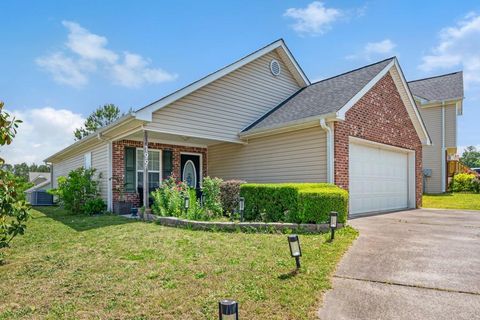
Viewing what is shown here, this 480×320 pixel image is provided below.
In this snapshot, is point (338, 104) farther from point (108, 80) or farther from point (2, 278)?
point (108, 80)

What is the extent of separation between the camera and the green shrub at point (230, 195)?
9.31 m

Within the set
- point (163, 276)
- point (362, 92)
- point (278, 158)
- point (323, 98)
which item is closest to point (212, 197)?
point (278, 158)

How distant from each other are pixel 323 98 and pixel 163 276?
8.71 meters

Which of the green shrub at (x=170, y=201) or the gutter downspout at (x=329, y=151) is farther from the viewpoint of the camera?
the gutter downspout at (x=329, y=151)

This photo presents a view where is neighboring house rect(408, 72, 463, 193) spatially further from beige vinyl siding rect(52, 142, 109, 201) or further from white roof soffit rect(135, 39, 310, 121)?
beige vinyl siding rect(52, 142, 109, 201)

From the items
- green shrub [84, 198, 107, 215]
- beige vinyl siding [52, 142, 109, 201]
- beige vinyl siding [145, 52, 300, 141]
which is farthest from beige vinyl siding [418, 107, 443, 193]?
green shrub [84, 198, 107, 215]

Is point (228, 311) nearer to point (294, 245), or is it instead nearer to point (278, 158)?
point (294, 245)

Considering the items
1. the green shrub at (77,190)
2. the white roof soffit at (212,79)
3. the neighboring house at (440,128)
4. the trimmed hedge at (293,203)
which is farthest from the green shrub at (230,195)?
the neighboring house at (440,128)

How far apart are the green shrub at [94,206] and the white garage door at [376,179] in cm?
847

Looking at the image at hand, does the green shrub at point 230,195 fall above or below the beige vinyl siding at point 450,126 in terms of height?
below

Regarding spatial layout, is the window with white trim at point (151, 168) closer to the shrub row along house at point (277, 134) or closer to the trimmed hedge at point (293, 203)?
the shrub row along house at point (277, 134)

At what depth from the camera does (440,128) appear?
20.2 m

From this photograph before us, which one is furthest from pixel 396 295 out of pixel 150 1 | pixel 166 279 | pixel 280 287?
pixel 150 1

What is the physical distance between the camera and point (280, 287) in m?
3.80
